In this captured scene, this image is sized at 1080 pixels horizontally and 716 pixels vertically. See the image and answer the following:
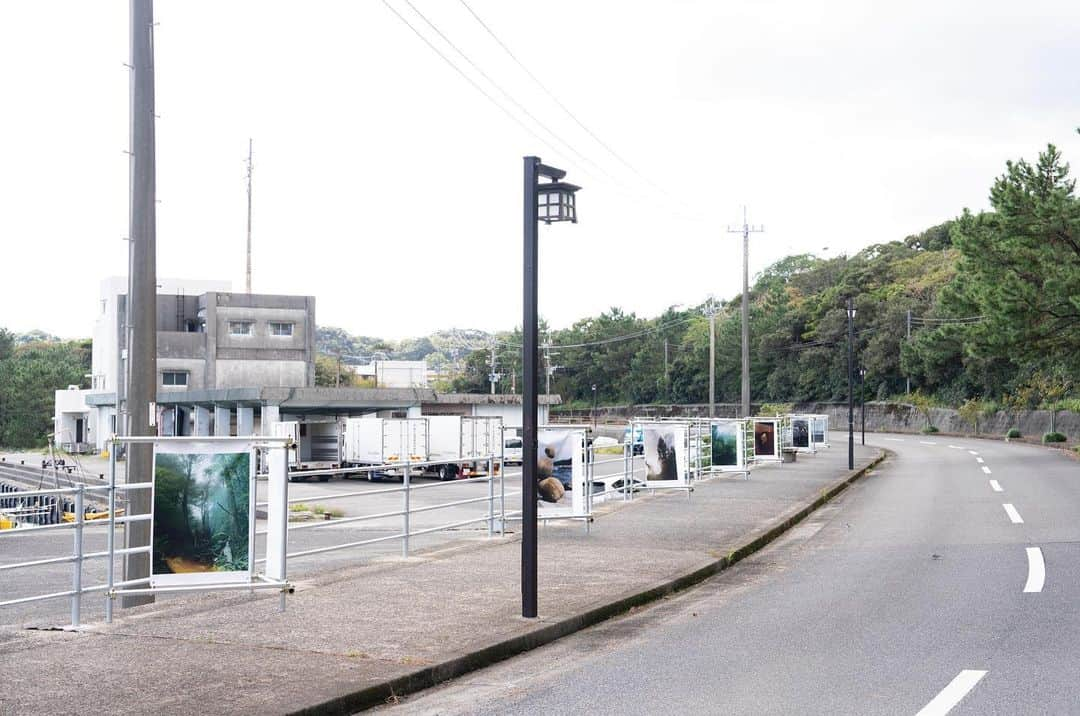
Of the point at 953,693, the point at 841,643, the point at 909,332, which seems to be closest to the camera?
the point at 953,693

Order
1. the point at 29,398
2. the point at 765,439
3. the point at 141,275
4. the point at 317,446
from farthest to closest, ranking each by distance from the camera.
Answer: the point at 29,398 < the point at 317,446 < the point at 765,439 < the point at 141,275

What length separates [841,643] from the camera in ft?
27.0

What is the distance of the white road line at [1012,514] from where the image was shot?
17.4 meters

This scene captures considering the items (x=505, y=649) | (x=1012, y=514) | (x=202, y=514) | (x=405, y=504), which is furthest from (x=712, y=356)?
(x=505, y=649)

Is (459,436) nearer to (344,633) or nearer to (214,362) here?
(214,362)

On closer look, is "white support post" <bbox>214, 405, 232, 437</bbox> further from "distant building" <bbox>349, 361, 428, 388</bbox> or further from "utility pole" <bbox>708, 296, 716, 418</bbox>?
"distant building" <bbox>349, 361, 428, 388</bbox>

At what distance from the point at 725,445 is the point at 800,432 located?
18145 mm

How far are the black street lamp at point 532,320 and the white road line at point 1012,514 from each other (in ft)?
36.5

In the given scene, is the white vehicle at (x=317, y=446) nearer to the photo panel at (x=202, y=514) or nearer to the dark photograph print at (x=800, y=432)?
the dark photograph print at (x=800, y=432)

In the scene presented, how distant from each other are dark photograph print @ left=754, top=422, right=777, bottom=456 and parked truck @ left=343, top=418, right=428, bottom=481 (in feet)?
53.2

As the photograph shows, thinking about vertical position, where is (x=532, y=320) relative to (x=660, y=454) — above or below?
above

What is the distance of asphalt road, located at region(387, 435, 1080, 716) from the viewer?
21.5 ft

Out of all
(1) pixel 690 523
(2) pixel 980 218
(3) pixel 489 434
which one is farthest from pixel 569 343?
(1) pixel 690 523

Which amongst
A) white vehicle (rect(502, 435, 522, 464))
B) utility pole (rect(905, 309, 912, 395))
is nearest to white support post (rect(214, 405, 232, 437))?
white vehicle (rect(502, 435, 522, 464))
